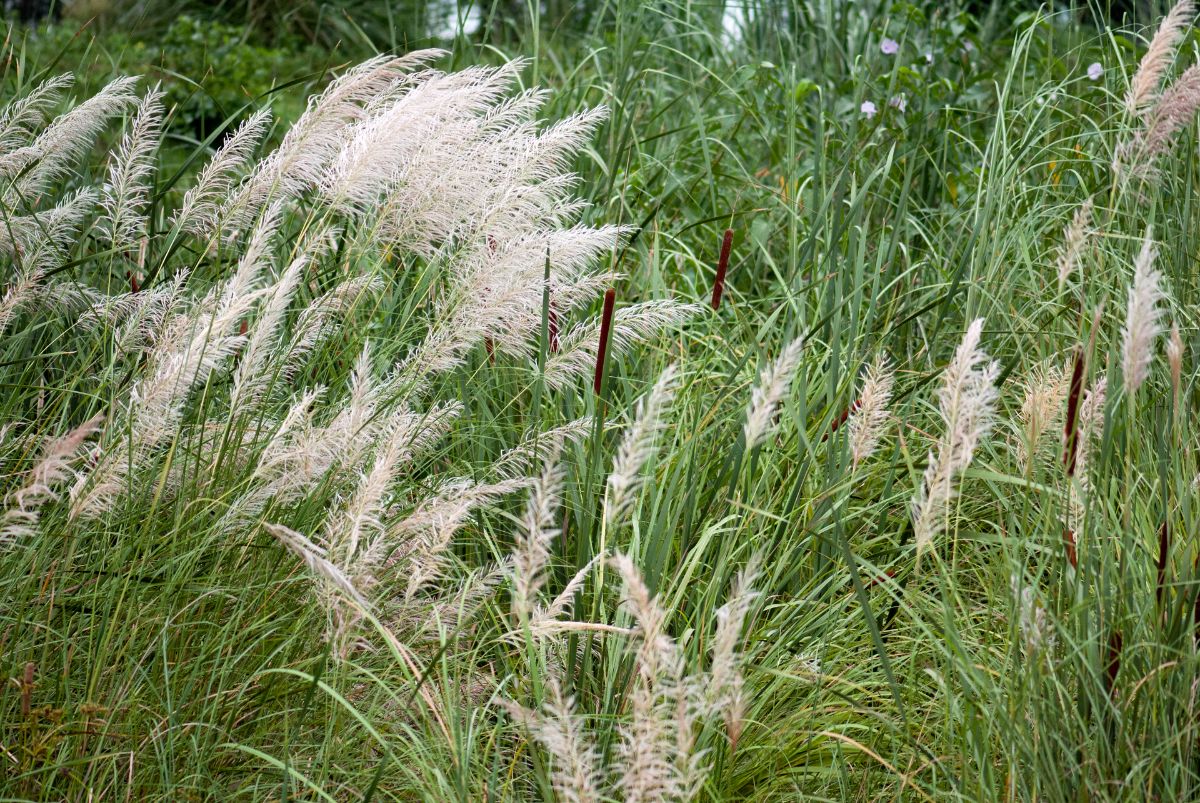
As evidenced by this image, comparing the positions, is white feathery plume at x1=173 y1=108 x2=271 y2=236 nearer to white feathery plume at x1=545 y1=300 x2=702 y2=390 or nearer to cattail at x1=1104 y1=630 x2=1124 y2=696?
white feathery plume at x1=545 y1=300 x2=702 y2=390

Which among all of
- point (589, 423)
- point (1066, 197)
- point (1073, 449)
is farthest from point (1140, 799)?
point (1066, 197)

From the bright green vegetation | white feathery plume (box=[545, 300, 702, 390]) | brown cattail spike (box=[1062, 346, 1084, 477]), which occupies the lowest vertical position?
the bright green vegetation

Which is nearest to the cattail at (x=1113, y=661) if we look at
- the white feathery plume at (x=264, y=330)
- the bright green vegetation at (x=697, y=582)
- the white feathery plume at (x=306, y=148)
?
the bright green vegetation at (x=697, y=582)

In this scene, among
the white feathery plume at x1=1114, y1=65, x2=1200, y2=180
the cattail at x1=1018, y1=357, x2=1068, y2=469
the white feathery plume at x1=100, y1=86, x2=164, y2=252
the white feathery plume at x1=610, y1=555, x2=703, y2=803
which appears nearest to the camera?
the white feathery plume at x1=610, y1=555, x2=703, y2=803

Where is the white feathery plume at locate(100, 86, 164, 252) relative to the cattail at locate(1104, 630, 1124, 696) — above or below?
above

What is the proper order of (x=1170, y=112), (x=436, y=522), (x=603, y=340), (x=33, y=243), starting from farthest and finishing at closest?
(x=33, y=243) → (x=603, y=340) → (x=1170, y=112) → (x=436, y=522)

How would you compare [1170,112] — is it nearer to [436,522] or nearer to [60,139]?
[436,522]

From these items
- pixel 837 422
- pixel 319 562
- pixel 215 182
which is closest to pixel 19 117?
pixel 215 182

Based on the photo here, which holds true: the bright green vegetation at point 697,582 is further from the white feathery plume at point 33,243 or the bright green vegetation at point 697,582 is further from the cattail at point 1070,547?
the white feathery plume at point 33,243

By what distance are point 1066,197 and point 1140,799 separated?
8.27ft

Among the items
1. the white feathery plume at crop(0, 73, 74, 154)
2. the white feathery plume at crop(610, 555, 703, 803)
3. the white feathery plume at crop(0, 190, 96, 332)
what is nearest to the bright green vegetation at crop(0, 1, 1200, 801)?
the white feathery plume at crop(0, 190, 96, 332)

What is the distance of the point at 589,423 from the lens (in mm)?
2441

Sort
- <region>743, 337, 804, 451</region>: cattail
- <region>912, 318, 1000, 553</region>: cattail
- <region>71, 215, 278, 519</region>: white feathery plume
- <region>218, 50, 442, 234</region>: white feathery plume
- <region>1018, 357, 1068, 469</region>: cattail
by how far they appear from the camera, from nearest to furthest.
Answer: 1. <region>743, 337, 804, 451</region>: cattail
2. <region>912, 318, 1000, 553</region>: cattail
3. <region>1018, 357, 1068, 469</region>: cattail
4. <region>71, 215, 278, 519</region>: white feathery plume
5. <region>218, 50, 442, 234</region>: white feathery plume

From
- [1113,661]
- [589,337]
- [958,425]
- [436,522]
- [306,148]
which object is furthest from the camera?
[306,148]
